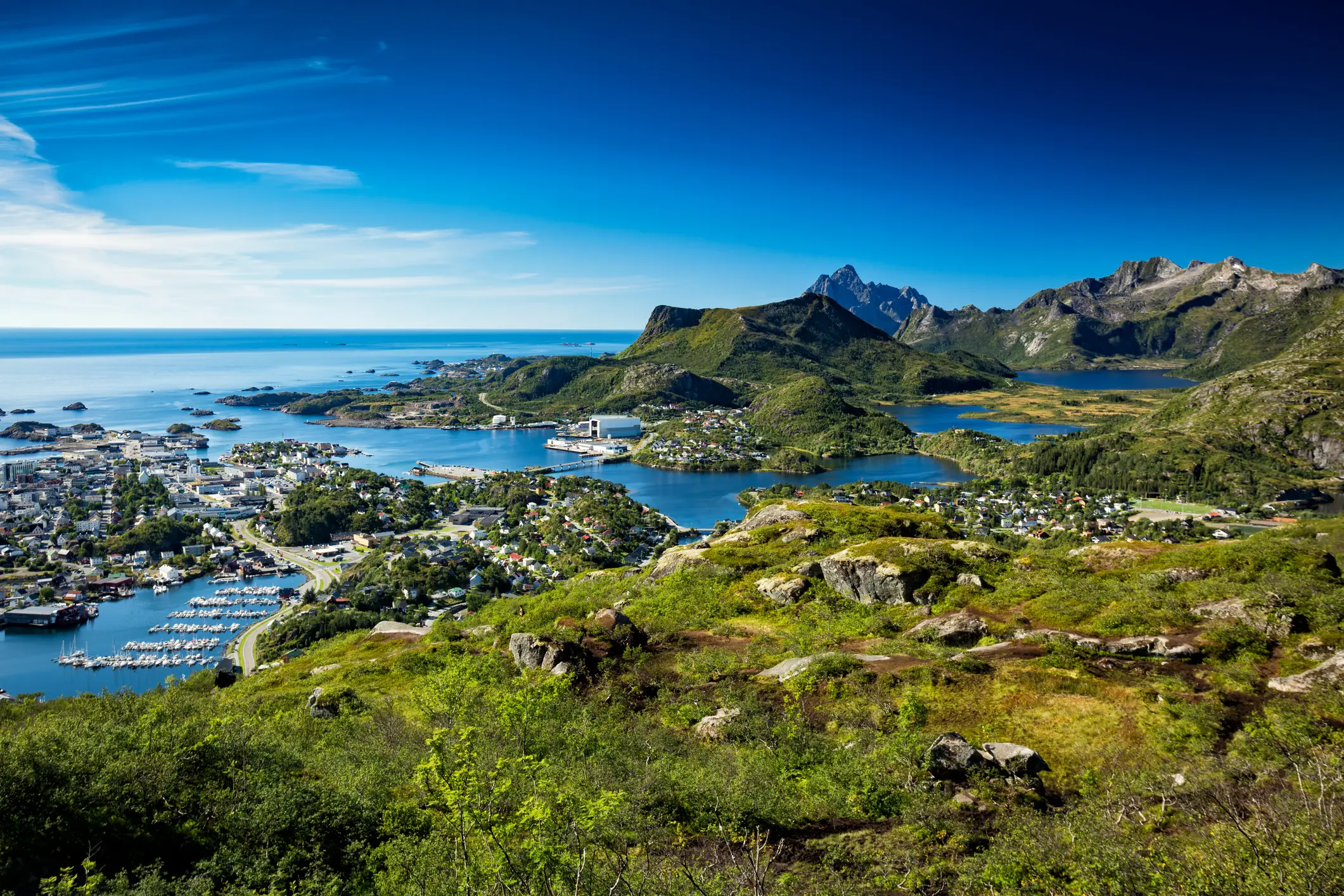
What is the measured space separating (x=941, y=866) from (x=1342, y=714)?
11.3 meters

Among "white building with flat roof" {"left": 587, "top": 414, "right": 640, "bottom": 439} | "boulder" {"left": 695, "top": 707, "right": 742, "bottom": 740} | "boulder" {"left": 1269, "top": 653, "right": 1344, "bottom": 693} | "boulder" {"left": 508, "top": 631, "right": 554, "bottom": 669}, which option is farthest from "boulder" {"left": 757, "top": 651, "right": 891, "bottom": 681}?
"white building with flat roof" {"left": 587, "top": 414, "right": 640, "bottom": 439}

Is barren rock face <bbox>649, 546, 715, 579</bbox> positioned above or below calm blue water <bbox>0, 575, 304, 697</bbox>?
above

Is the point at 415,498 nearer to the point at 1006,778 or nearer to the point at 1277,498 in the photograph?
the point at 1006,778

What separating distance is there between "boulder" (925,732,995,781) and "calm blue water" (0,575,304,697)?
56.2 m

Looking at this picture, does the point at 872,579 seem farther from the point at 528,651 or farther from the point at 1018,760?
the point at 528,651

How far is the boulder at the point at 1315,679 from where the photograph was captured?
15281 mm

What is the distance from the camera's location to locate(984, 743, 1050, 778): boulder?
14039 millimetres

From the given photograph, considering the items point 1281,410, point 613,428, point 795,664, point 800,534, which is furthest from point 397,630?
point 1281,410

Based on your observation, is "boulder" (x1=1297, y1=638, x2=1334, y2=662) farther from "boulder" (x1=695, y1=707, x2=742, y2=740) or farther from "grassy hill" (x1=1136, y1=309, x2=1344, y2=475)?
"grassy hill" (x1=1136, y1=309, x2=1344, y2=475)

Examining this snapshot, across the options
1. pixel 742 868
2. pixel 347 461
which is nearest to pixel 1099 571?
pixel 742 868

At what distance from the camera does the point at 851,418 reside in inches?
6939

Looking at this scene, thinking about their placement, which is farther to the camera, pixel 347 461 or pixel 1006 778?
pixel 347 461

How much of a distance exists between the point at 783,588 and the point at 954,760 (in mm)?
16966

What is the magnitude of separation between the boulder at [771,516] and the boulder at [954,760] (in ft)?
92.6
